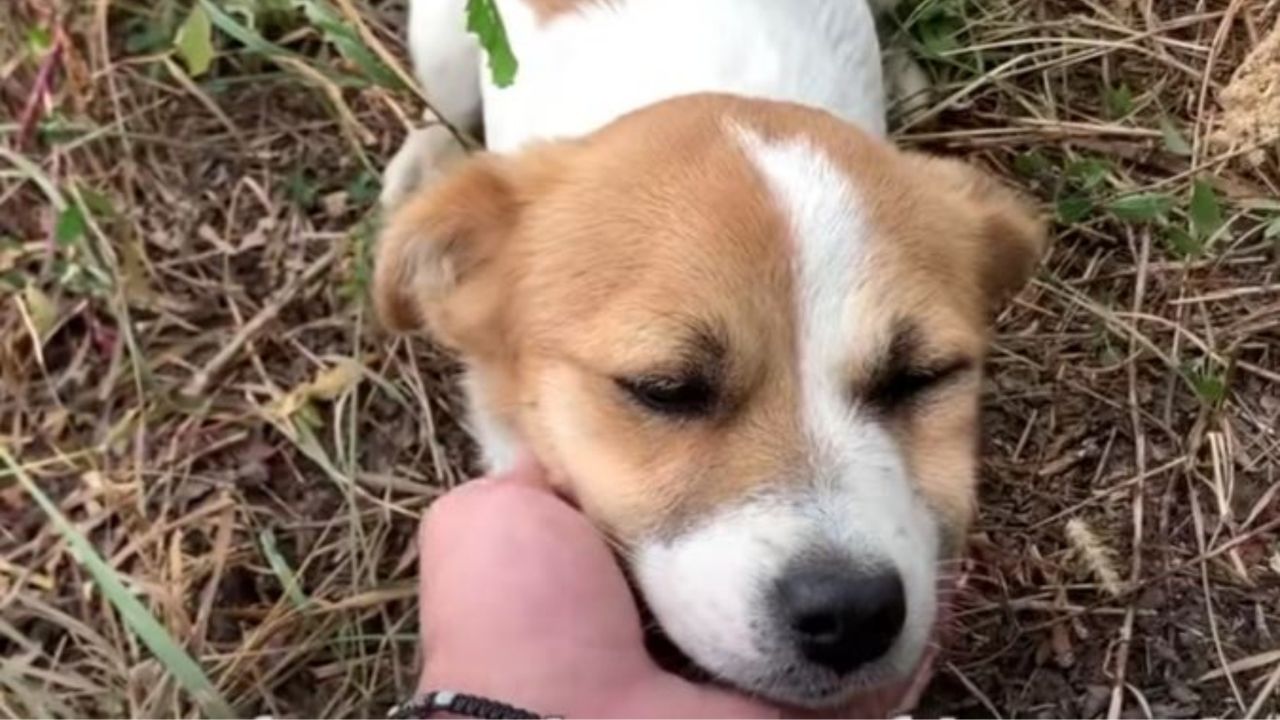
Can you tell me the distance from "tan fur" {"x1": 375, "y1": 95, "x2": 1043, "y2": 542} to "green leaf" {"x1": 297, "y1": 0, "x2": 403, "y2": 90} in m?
0.80

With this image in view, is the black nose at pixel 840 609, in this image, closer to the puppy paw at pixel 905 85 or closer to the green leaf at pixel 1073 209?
the green leaf at pixel 1073 209

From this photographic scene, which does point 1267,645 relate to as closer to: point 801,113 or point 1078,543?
point 1078,543

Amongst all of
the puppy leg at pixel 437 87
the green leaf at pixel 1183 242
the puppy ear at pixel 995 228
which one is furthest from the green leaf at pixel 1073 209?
the puppy leg at pixel 437 87

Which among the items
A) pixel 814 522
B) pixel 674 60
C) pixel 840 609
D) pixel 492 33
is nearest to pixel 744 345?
pixel 814 522

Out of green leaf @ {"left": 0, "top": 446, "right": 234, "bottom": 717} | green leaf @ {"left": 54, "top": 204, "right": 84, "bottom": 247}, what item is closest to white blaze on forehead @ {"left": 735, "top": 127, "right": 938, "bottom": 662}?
green leaf @ {"left": 0, "top": 446, "right": 234, "bottom": 717}

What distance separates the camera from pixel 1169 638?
337cm

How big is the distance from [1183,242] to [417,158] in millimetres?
1412

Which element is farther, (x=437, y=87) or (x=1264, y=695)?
(x=437, y=87)

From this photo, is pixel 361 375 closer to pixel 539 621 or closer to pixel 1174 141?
pixel 539 621

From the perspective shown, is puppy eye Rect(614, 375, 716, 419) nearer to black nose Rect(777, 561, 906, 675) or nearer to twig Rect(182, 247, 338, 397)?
black nose Rect(777, 561, 906, 675)

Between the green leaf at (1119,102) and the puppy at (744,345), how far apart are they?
1.07 m

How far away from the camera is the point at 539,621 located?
2367 mm

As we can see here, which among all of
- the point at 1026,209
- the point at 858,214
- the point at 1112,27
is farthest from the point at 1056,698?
the point at 1112,27

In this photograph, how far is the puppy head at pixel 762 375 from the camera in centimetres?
242
